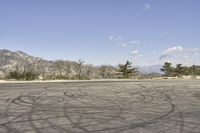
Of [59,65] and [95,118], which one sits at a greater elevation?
[59,65]

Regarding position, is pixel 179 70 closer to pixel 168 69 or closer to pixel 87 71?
pixel 168 69

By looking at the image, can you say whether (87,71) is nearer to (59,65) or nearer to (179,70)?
(59,65)

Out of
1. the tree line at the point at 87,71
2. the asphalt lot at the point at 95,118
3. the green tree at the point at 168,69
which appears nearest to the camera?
the asphalt lot at the point at 95,118

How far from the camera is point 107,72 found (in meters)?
65.7

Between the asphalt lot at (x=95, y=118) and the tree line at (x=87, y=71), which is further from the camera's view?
the tree line at (x=87, y=71)

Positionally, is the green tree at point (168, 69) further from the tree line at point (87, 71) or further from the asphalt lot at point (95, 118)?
the asphalt lot at point (95, 118)

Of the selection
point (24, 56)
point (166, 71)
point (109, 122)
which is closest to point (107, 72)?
point (166, 71)

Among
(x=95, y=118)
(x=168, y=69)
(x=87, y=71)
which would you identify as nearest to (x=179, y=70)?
(x=168, y=69)

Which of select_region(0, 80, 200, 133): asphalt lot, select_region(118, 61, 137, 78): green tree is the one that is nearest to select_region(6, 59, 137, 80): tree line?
select_region(118, 61, 137, 78): green tree

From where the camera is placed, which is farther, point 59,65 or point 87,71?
point 59,65

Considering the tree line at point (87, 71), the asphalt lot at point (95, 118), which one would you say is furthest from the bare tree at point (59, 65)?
the asphalt lot at point (95, 118)

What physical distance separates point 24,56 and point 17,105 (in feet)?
368

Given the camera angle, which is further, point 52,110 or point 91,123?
point 52,110

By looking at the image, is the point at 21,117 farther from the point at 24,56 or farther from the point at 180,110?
the point at 24,56
